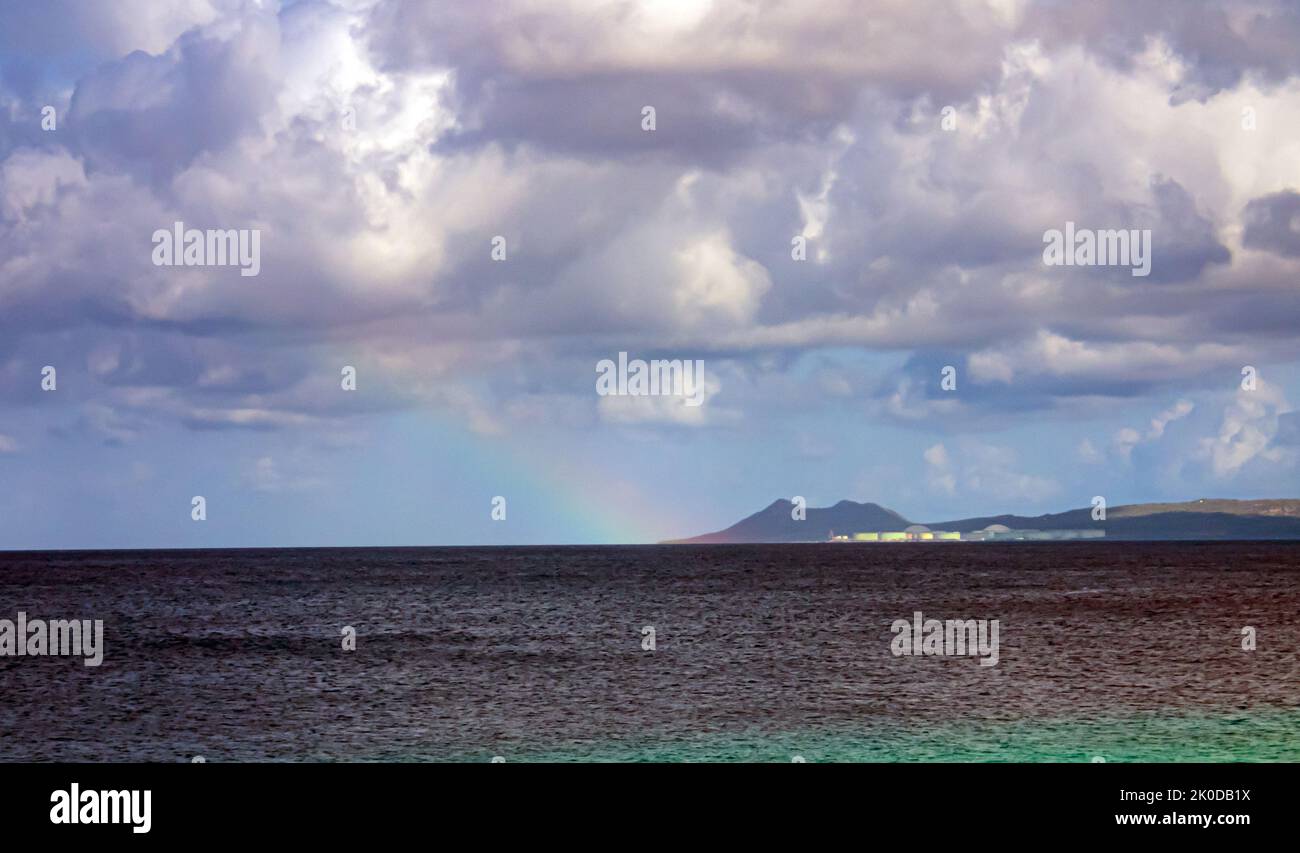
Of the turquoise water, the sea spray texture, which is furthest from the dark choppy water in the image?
the sea spray texture

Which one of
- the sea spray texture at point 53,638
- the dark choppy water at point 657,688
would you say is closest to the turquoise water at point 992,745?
the dark choppy water at point 657,688

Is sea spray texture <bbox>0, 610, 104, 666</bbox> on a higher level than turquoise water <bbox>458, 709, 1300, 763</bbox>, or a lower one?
lower

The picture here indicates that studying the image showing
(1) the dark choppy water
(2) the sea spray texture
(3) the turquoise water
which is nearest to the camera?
(3) the turquoise water

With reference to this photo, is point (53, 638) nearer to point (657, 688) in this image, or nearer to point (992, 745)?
point (657, 688)

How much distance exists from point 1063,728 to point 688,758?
16703mm

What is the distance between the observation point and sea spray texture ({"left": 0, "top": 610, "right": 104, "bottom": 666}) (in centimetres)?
8725

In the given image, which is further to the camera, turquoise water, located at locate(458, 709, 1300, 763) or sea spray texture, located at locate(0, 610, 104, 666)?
sea spray texture, located at locate(0, 610, 104, 666)

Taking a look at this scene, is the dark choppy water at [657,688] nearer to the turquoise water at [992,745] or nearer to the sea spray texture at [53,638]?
the turquoise water at [992,745]

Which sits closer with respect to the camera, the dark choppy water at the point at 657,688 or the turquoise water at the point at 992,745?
the turquoise water at the point at 992,745

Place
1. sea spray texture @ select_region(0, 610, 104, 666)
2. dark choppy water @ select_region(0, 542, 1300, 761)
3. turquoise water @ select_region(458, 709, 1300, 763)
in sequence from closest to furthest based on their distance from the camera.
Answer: turquoise water @ select_region(458, 709, 1300, 763), dark choppy water @ select_region(0, 542, 1300, 761), sea spray texture @ select_region(0, 610, 104, 666)

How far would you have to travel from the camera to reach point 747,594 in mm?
154875

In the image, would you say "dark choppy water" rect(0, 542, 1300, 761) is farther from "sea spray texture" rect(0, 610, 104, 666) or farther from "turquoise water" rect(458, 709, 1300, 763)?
"sea spray texture" rect(0, 610, 104, 666)

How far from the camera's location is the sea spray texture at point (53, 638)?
8725cm
